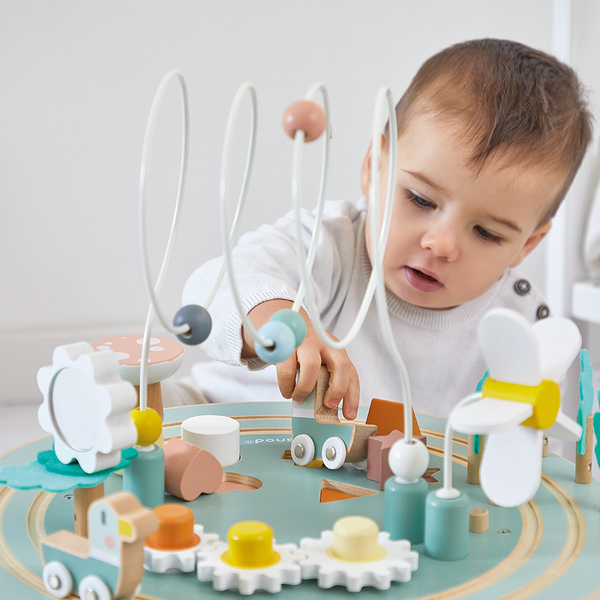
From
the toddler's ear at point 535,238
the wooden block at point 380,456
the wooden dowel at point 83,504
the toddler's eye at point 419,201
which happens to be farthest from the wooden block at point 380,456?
the toddler's ear at point 535,238

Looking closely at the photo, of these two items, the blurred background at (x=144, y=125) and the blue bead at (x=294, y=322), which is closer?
the blue bead at (x=294, y=322)

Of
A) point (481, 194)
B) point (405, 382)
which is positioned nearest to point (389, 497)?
point (405, 382)

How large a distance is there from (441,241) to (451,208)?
0.04 metres

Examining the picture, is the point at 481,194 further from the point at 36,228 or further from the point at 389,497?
the point at 36,228

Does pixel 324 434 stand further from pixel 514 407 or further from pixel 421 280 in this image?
pixel 421 280

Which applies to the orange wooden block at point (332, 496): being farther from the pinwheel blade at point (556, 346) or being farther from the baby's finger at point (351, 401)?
the pinwheel blade at point (556, 346)

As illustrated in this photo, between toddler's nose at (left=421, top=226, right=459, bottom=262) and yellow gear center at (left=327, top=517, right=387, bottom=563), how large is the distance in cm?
41

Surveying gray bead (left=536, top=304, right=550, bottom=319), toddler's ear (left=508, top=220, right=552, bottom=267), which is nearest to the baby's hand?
toddler's ear (left=508, top=220, right=552, bottom=267)

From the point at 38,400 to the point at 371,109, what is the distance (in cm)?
85

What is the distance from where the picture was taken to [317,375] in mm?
535

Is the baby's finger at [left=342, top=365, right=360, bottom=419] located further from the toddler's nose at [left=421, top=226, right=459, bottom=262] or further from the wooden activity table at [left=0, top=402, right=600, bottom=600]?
the toddler's nose at [left=421, top=226, right=459, bottom=262]

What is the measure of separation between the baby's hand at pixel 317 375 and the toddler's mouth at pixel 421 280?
29cm

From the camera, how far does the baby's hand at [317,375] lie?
53 cm

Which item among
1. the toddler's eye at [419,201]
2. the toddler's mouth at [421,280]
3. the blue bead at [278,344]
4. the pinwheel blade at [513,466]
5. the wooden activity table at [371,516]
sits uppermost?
the toddler's eye at [419,201]
